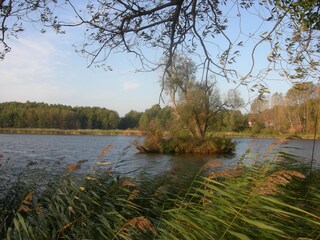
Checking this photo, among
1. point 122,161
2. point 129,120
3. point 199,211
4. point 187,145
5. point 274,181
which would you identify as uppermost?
point 129,120

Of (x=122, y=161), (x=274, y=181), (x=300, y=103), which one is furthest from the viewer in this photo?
(x=300, y=103)

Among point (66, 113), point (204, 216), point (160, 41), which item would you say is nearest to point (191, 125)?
point (160, 41)

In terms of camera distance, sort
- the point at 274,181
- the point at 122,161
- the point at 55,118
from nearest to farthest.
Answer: the point at 274,181, the point at 122,161, the point at 55,118

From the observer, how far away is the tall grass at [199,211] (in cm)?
247

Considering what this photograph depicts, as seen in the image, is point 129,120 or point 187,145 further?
point 129,120

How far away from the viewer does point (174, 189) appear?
5.90 meters

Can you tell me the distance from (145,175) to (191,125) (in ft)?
88.6

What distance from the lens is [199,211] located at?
3.09 metres

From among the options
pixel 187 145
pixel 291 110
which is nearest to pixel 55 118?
pixel 187 145

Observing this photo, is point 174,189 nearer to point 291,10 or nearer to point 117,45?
point 117,45

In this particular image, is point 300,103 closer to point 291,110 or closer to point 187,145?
point 291,110

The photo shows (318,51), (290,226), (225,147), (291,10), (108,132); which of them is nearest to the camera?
(290,226)

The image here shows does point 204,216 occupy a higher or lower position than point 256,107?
lower

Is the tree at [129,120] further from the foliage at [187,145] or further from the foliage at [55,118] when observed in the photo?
the foliage at [187,145]
